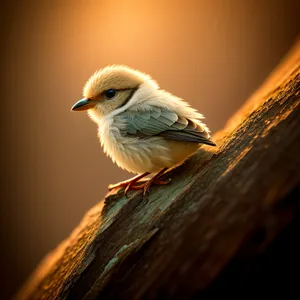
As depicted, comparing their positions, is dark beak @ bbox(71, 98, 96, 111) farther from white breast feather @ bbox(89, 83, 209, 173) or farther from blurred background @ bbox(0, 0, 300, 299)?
blurred background @ bbox(0, 0, 300, 299)

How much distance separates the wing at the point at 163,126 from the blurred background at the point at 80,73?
9.28ft

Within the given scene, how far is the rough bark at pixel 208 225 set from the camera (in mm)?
1783

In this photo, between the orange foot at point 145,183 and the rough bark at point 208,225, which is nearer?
the rough bark at point 208,225

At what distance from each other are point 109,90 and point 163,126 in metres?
0.71

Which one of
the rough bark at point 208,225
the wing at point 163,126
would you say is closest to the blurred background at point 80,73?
the wing at point 163,126

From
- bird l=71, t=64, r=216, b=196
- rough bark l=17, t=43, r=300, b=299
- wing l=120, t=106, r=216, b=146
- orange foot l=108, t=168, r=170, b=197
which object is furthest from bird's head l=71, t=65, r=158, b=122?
rough bark l=17, t=43, r=300, b=299

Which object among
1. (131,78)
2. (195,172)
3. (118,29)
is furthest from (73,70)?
(195,172)

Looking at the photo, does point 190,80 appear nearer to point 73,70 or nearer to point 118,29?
point 118,29

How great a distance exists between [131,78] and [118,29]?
2798mm

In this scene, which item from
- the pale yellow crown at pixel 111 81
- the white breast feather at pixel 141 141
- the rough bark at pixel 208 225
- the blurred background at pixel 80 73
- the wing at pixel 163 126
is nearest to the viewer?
the rough bark at pixel 208 225

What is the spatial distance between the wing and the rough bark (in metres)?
0.22

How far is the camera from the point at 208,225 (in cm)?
191

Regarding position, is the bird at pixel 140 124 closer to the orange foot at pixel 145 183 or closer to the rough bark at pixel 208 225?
the orange foot at pixel 145 183

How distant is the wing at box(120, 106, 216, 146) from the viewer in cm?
277
